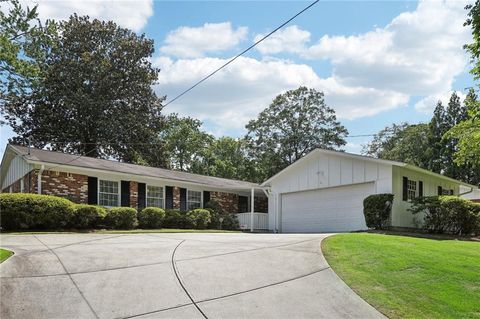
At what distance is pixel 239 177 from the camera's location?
45.0 metres

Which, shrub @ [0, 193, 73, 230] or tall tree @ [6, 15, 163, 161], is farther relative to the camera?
tall tree @ [6, 15, 163, 161]

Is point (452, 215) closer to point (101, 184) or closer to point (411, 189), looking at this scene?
point (411, 189)

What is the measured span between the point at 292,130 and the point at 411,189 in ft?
80.0

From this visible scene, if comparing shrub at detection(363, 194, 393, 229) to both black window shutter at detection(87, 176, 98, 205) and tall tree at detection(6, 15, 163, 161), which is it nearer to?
black window shutter at detection(87, 176, 98, 205)

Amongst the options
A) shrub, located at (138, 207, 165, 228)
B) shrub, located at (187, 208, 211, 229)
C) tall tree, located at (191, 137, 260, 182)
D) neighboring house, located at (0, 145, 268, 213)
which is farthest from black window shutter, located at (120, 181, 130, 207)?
tall tree, located at (191, 137, 260, 182)

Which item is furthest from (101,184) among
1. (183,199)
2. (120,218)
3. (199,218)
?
(199,218)

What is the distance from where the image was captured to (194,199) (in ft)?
79.2

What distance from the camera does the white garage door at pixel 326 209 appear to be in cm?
1905

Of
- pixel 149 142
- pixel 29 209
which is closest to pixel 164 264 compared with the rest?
pixel 29 209

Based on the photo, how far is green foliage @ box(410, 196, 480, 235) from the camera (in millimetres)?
16594

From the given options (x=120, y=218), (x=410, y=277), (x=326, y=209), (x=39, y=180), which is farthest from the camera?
(x=326, y=209)

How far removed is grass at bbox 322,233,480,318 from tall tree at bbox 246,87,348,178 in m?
33.1

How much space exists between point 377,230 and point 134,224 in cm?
1025

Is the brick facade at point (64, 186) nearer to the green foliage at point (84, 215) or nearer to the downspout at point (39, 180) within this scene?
the downspout at point (39, 180)
